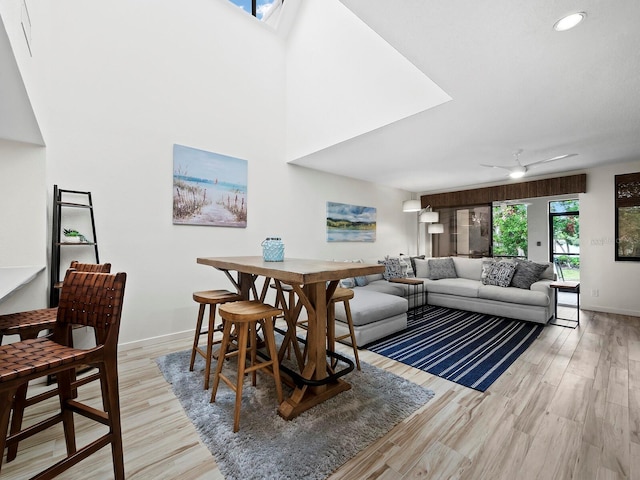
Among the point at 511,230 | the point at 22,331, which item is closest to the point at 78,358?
the point at 22,331

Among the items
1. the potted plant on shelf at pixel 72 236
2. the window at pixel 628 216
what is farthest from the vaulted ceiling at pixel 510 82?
the potted plant on shelf at pixel 72 236

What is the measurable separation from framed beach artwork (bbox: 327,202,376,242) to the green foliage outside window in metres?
4.43

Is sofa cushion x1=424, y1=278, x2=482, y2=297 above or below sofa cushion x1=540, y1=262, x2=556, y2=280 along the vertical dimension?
below

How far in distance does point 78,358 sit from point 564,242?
9.51 meters

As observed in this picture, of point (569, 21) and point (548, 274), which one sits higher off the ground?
point (569, 21)

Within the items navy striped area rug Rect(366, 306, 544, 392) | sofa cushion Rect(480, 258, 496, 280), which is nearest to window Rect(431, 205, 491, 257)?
sofa cushion Rect(480, 258, 496, 280)

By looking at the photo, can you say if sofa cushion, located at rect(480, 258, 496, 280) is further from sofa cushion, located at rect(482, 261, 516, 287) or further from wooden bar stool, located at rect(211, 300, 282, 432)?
wooden bar stool, located at rect(211, 300, 282, 432)

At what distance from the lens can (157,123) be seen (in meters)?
3.13

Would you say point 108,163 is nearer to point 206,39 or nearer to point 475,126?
point 206,39

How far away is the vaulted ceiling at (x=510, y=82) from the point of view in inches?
65.9

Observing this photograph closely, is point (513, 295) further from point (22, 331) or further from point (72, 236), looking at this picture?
point (72, 236)

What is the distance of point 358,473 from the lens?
142 centimetres

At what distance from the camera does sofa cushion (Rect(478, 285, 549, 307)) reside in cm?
384

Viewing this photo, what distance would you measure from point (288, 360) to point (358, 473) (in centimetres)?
137
